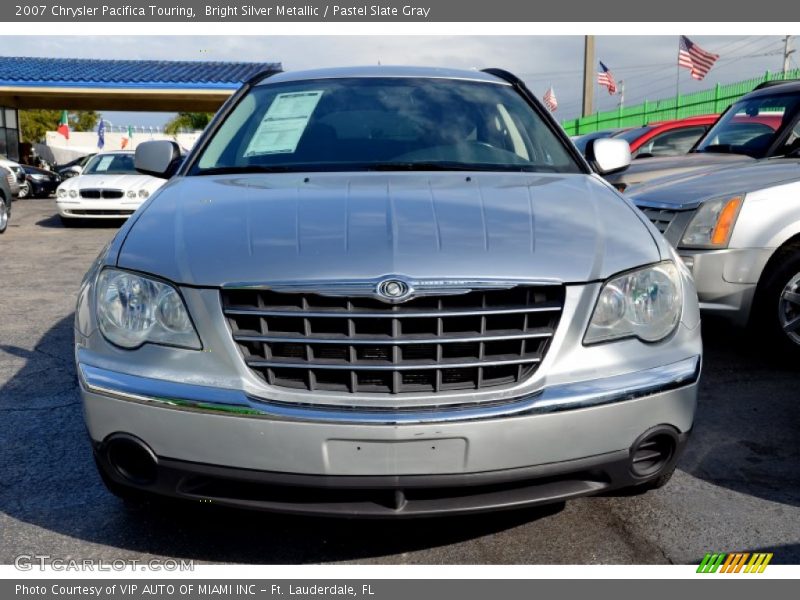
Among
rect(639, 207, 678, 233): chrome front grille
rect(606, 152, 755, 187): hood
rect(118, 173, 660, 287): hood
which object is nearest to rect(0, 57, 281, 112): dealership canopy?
rect(606, 152, 755, 187): hood

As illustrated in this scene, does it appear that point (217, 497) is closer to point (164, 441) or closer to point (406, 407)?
point (164, 441)

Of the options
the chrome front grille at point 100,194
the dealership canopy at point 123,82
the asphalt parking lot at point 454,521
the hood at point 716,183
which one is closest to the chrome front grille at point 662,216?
the hood at point 716,183

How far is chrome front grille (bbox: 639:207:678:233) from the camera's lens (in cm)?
494

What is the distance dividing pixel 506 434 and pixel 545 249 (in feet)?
1.90

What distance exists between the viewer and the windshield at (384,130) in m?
3.52

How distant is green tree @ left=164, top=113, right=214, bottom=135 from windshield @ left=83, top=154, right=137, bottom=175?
1570 inches

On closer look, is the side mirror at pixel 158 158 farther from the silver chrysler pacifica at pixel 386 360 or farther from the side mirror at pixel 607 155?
the side mirror at pixel 607 155

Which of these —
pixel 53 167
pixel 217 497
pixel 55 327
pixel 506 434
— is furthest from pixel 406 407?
pixel 53 167

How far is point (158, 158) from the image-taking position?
4.06 meters

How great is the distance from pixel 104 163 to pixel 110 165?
0.16m

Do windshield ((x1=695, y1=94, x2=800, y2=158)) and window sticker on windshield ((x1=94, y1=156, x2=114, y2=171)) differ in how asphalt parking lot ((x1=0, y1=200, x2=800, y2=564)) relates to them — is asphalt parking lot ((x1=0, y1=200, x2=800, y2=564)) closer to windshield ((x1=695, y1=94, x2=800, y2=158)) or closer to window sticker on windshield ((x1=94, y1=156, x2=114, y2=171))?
windshield ((x1=695, y1=94, x2=800, y2=158))

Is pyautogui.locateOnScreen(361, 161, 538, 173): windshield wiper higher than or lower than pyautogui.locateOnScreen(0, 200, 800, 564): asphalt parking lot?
higher

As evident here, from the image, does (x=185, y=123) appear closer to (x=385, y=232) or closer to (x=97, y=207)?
(x=97, y=207)

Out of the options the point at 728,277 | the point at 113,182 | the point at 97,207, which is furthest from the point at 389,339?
the point at 113,182
